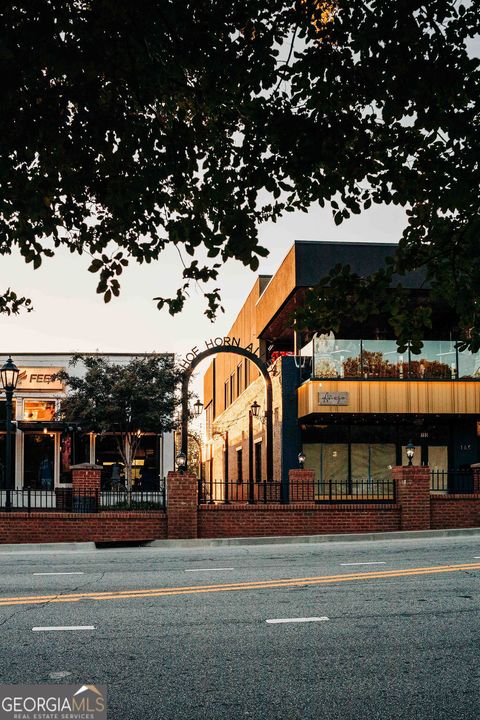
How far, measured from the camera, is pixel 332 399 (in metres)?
27.0

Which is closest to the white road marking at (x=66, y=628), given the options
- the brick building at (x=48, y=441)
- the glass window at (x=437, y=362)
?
the glass window at (x=437, y=362)

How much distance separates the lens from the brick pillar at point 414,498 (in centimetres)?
2180

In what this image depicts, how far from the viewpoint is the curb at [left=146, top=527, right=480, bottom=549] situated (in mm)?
19766

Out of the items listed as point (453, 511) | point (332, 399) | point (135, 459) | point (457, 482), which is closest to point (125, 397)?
point (332, 399)

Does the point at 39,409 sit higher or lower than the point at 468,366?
lower

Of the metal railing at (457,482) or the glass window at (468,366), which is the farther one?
the glass window at (468,366)

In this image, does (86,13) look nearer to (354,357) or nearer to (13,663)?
(13,663)

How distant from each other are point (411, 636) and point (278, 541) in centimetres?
1191

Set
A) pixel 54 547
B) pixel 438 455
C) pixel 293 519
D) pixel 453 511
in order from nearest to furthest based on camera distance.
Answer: pixel 54 547 < pixel 293 519 < pixel 453 511 < pixel 438 455

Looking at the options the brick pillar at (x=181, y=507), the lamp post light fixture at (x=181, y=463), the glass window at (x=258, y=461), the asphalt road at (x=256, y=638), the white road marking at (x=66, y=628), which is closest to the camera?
the asphalt road at (x=256, y=638)

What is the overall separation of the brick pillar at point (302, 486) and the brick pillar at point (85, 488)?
16.8ft

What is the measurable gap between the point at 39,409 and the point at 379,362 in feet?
71.8

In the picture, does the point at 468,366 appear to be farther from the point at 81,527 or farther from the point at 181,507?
the point at 81,527

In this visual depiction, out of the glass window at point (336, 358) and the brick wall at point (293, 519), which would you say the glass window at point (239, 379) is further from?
the brick wall at point (293, 519)
